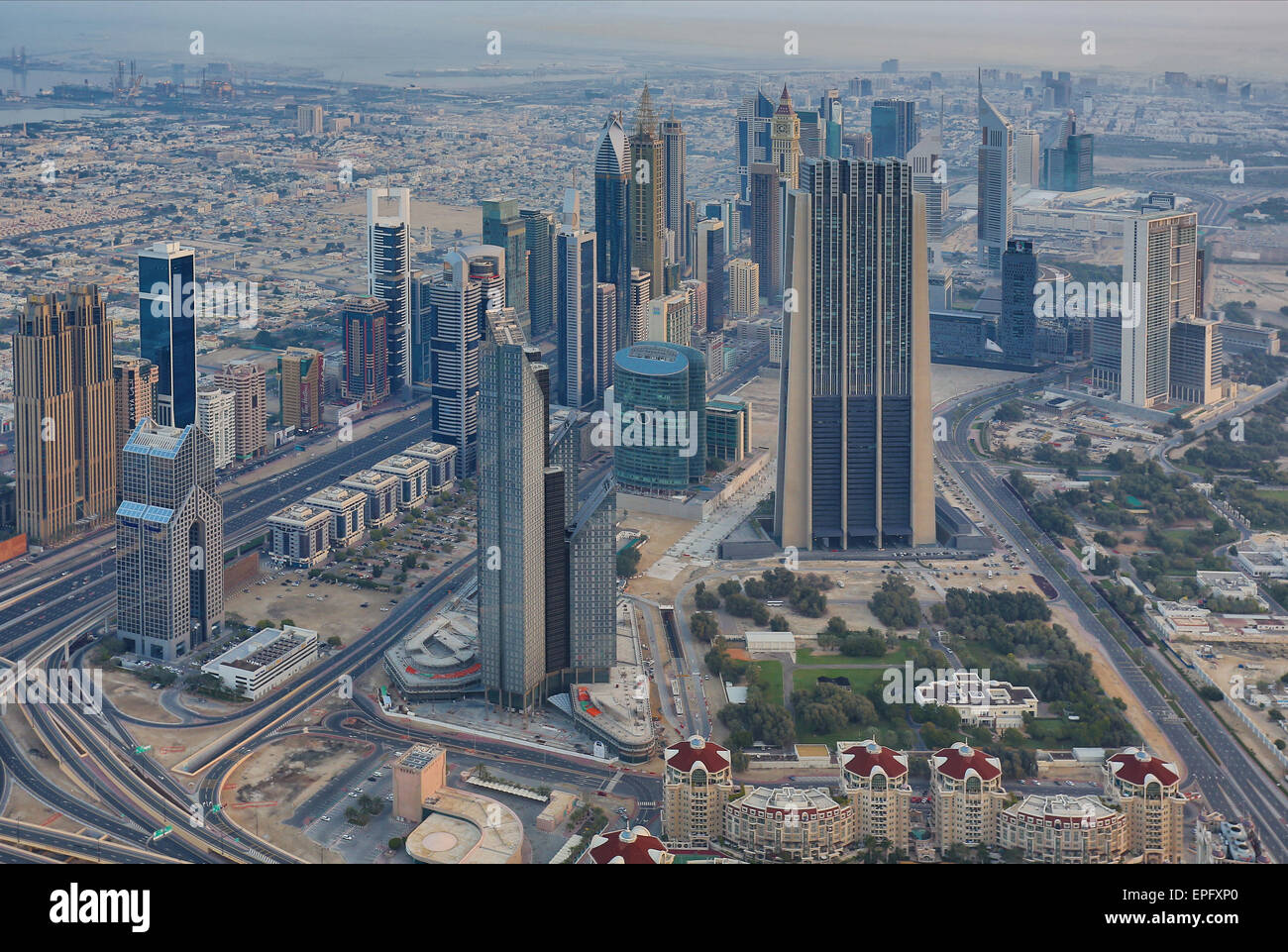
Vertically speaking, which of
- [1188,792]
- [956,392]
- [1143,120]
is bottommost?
[1188,792]

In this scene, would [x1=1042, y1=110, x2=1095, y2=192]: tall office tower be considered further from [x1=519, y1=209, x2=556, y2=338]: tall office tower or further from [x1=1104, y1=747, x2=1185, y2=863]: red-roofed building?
[x1=1104, y1=747, x2=1185, y2=863]: red-roofed building

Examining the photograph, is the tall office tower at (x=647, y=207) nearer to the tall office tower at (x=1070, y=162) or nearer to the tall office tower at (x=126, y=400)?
the tall office tower at (x=126, y=400)

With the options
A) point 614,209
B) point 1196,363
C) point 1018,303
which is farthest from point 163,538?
point 1018,303

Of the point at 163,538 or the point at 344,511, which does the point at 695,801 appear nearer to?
the point at 163,538

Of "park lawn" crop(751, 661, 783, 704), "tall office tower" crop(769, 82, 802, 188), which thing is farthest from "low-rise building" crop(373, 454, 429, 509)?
"tall office tower" crop(769, 82, 802, 188)

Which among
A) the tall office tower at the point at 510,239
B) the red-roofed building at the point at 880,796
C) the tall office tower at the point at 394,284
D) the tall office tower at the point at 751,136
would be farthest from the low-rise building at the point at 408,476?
the tall office tower at the point at 751,136

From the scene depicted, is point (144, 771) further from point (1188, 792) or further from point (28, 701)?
point (1188, 792)
